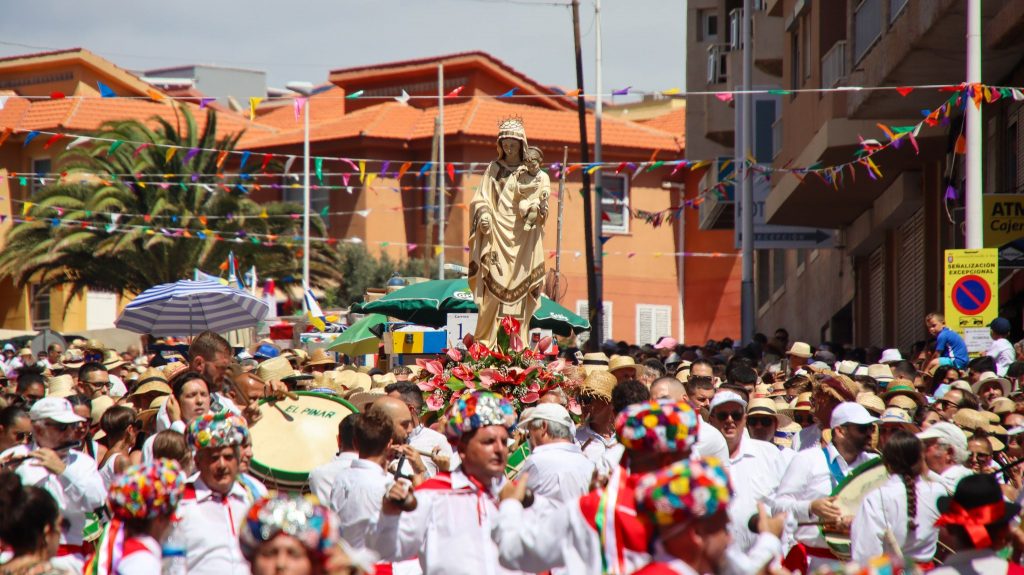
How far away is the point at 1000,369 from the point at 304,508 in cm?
1090

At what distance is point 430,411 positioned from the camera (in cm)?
1090

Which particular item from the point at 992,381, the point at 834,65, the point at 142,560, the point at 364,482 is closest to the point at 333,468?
the point at 364,482

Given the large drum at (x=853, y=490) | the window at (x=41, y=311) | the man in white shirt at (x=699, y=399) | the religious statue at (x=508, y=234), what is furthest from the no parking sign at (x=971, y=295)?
the window at (x=41, y=311)

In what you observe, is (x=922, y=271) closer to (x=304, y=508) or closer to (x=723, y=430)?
(x=723, y=430)

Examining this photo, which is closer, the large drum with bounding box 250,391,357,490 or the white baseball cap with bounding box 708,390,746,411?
the large drum with bounding box 250,391,357,490

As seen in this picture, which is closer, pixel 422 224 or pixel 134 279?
pixel 134 279

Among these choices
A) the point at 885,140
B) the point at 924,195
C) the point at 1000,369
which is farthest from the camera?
the point at 924,195

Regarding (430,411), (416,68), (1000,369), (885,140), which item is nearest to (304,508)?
(430,411)

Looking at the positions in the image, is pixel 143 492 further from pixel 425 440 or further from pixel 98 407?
pixel 98 407

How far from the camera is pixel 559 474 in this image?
7164 mm

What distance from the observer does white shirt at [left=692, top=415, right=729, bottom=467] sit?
7691 mm

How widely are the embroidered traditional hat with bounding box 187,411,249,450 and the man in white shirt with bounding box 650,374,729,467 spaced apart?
70.5 inches

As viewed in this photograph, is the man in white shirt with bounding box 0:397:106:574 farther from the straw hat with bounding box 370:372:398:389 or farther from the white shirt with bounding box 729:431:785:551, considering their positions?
the straw hat with bounding box 370:372:398:389

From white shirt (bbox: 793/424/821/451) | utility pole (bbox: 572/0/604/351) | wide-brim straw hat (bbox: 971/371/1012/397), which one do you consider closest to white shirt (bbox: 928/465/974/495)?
white shirt (bbox: 793/424/821/451)
